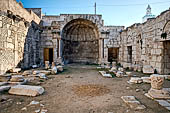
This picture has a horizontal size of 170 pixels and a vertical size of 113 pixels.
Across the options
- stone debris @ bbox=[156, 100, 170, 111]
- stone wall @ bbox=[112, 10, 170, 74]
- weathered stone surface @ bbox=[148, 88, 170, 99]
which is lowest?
stone debris @ bbox=[156, 100, 170, 111]

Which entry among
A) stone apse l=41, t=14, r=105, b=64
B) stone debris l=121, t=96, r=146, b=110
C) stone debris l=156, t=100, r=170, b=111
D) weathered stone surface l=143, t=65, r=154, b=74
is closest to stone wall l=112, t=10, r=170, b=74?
weathered stone surface l=143, t=65, r=154, b=74

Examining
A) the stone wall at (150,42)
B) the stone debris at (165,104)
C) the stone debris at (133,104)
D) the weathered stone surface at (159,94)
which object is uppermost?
the stone wall at (150,42)

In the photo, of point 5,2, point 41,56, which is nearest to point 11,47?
point 5,2

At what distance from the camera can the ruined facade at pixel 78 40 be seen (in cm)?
672

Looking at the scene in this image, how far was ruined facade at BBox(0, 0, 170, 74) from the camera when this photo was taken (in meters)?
6.72

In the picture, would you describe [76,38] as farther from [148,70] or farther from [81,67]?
[148,70]

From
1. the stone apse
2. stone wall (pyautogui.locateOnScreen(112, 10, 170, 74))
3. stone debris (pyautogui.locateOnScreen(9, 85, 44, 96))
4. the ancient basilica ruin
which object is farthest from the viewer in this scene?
the stone apse

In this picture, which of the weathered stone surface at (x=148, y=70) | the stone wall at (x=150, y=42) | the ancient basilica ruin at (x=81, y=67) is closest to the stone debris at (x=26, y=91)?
the ancient basilica ruin at (x=81, y=67)

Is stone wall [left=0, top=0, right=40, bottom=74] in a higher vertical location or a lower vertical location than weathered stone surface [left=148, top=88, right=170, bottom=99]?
higher

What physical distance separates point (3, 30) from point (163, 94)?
8126 millimetres

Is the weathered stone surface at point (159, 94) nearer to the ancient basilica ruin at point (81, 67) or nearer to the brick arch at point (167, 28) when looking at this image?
the ancient basilica ruin at point (81, 67)

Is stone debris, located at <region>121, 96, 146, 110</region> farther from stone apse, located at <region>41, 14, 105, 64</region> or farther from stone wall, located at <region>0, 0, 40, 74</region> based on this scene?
stone apse, located at <region>41, 14, 105, 64</region>

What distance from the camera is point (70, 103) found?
3070 millimetres

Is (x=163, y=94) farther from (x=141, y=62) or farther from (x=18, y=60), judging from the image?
(x=18, y=60)
